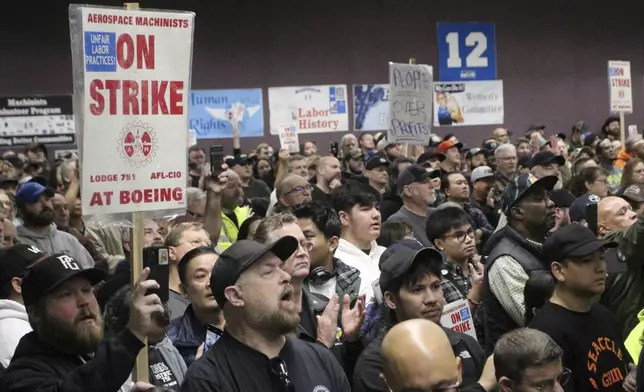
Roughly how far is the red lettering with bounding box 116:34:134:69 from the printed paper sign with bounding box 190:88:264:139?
572 inches

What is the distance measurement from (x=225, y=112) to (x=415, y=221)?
1185 cm

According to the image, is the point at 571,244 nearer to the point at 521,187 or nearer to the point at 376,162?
the point at 521,187

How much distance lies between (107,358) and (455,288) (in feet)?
9.04

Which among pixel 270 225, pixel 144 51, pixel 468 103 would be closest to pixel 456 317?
pixel 270 225

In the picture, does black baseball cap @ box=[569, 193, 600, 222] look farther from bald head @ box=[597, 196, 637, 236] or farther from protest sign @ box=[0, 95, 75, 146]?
protest sign @ box=[0, 95, 75, 146]

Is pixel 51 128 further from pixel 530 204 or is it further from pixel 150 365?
pixel 150 365

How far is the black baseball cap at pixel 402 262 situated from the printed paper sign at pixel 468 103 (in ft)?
56.1

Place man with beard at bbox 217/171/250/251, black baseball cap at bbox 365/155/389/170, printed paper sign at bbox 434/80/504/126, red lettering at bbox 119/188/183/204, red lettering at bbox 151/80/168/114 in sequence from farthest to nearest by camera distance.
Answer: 1. printed paper sign at bbox 434/80/504/126
2. black baseball cap at bbox 365/155/389/170
3. man with beard at bbox 217/171/250/251
4. red lettering at bbox 151/80/168/114
5. red lettering at bbox 119/188/183/204

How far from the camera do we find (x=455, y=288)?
6.09m

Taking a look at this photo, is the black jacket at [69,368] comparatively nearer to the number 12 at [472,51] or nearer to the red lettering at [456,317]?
the red lettering at [456,317]

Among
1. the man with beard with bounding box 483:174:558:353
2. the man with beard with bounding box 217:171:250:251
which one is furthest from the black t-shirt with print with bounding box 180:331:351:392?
the man with beard with bounding box 217:171:250:251

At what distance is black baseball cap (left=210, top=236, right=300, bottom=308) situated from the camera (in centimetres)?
416

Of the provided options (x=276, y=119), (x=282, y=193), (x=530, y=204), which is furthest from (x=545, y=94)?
(x=530, y=204)

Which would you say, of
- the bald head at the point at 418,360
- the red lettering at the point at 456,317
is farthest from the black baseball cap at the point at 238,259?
the red lettering at the point at 456,317
